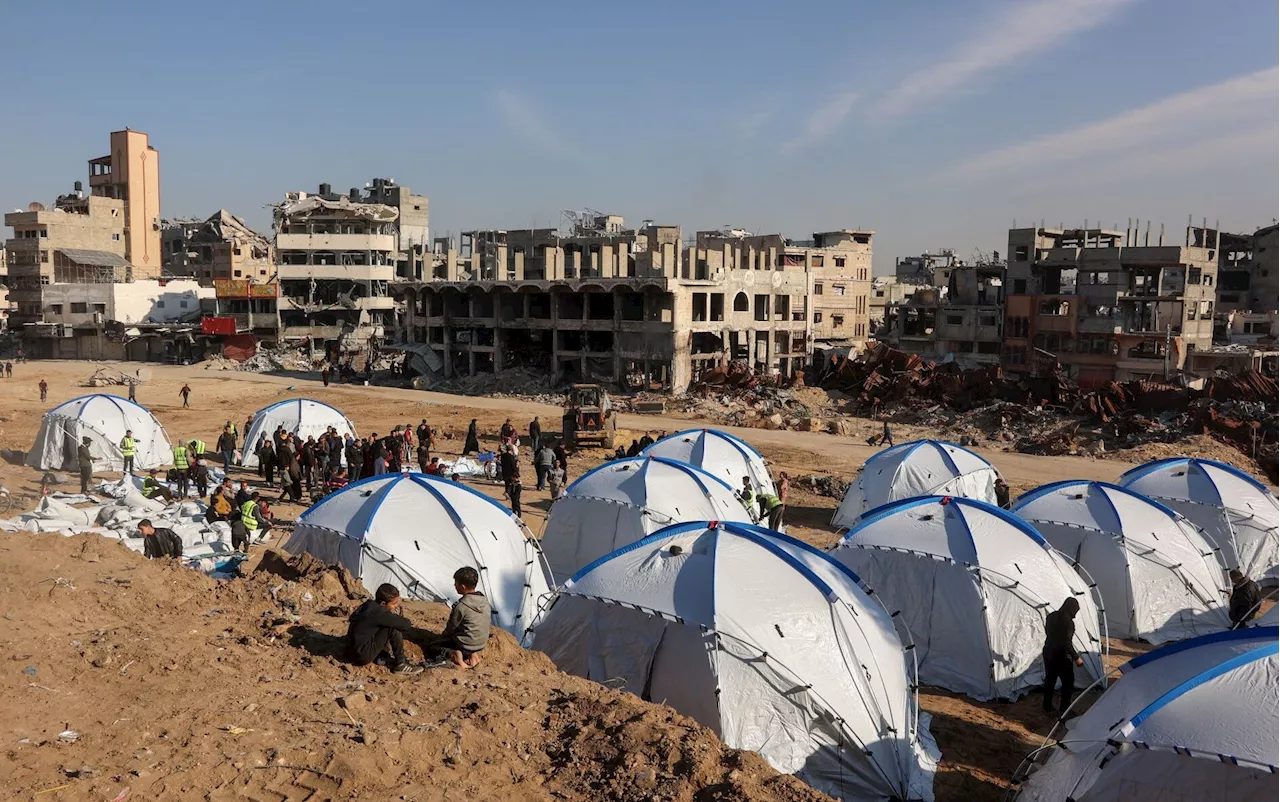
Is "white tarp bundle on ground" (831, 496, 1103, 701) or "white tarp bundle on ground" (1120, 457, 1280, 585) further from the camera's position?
"white tarp bundle on ground" (1120, 457, 1280, 585)

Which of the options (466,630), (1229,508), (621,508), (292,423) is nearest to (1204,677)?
(466,630)

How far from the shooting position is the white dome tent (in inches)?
478

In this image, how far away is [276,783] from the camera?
577cm

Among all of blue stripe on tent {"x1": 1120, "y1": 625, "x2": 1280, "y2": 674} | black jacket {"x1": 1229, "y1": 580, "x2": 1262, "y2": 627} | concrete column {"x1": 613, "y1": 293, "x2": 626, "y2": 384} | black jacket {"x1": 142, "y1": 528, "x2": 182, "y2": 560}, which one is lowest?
black jacket {"x1": 1229, "y1": 580, "x2": 1262, "y2": 627}

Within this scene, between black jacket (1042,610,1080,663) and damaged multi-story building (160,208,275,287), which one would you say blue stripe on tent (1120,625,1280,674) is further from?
damaged multi-story building (160,208,275,287)

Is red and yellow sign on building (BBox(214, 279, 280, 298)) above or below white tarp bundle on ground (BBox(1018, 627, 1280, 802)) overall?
above

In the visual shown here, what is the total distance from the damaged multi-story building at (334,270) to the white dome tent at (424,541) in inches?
2209

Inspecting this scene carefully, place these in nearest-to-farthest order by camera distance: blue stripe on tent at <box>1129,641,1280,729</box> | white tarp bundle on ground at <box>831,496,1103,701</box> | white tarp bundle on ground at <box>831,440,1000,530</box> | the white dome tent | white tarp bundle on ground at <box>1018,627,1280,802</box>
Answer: white tarp bundle on ground at <box>1018,627,1280,802</box> < blue stripe on tent at <box>1129,641,1280,729</box> < white tarp bundle on ground at <box>831,496,1103,701</box> < the white dome tent < white tarp bundle on ground at <box>831,440,1000,530</box>

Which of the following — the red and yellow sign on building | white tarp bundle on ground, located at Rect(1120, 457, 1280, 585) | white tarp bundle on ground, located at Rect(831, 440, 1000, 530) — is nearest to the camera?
white tarp bundle on ground, located at Rect(1120, 457, 1280, 585)

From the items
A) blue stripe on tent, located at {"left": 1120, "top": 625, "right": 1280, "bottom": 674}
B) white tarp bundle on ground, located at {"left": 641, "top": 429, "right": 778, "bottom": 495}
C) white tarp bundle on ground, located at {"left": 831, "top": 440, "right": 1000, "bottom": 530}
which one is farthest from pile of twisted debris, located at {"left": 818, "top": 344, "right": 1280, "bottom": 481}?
blue stripe on tent, located at {"left": 1120, "top": 625, "right": 1280, "bottom": 674}

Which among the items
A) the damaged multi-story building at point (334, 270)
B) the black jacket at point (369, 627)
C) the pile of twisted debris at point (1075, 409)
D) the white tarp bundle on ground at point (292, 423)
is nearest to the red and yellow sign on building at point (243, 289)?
the damaged multi-story building at point (334, 270)

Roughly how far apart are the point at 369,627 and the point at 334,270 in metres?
64.3

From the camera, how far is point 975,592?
37.5ft

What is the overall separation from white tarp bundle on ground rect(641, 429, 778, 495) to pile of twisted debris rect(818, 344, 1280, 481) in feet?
51.8
